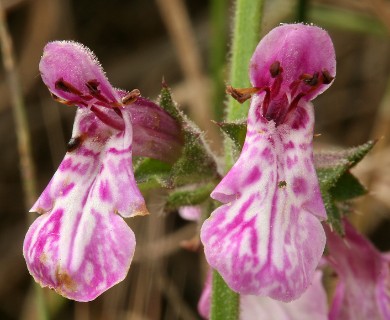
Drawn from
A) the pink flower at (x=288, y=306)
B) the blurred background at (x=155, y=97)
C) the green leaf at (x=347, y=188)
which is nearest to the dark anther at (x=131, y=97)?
the green leaf at (x=347, y=188)

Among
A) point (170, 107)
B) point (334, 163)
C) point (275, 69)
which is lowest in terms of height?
point (334, 163)

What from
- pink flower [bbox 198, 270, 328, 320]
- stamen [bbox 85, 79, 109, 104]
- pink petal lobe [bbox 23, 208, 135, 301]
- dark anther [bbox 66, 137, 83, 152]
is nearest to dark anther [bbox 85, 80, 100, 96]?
stamen [bbox 85, 79, 109, 104]

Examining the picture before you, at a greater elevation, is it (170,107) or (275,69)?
(275,69)

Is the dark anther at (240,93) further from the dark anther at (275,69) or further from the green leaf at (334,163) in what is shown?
the green leaf at (334,163)

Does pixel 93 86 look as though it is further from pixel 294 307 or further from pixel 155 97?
pixel 155 97

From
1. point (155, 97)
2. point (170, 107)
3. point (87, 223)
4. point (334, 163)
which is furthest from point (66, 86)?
point (155, 97)

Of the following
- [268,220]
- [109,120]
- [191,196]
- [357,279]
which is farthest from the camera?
[357,279]

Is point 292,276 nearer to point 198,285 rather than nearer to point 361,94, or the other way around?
point 198,285
